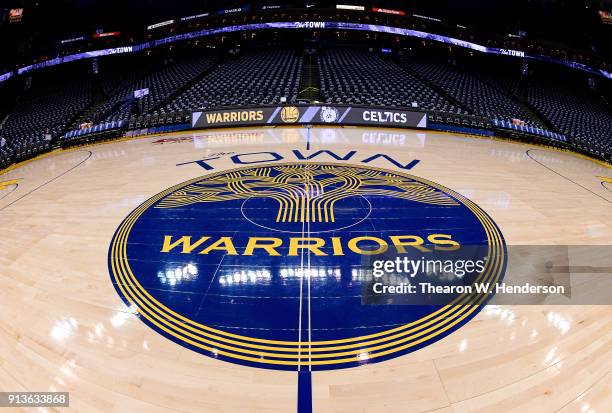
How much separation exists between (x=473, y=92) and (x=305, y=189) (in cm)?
1590

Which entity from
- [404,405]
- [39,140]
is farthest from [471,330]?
[39,140]

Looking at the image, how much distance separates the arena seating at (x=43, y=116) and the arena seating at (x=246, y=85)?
17.3 ft

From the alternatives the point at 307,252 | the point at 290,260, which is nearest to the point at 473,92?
the point at 307,252

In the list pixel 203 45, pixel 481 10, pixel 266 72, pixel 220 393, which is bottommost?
pixel 220 393

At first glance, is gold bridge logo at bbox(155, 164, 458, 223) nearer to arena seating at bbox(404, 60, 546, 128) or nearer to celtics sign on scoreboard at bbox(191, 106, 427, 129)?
celtics sign on scoreboard at bbox(191, 106, 427, 129)

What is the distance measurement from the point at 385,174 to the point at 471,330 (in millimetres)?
6074

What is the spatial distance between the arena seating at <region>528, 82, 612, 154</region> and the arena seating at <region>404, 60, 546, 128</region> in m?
1.31

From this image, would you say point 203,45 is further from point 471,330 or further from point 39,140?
point 471,330

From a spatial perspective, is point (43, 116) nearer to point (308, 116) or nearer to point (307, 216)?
point (308, 116)

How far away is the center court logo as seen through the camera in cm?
442

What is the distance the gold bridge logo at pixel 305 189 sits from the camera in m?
8.02

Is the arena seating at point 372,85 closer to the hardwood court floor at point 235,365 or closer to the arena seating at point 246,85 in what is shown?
the arena seating at point 246,85

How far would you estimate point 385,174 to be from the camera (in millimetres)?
10078

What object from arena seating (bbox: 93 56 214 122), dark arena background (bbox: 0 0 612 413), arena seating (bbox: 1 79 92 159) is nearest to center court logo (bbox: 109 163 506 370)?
dark arena background (bbox: 0 0 612 413)
